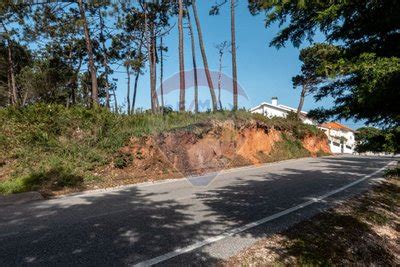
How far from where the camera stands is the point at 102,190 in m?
9.70

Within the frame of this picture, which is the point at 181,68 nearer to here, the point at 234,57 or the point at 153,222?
the point at 234,57

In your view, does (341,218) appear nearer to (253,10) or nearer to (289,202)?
(289,202)

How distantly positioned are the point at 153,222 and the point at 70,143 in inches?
326

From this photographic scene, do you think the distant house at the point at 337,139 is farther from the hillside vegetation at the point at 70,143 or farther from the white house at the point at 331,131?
the hillside vegetation at the point at 70,143

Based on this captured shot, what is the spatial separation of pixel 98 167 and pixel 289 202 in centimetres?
750

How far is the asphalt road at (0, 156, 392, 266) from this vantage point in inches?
167

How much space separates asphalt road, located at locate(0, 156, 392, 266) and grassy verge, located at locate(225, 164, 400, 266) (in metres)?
0.31

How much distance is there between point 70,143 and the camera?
12734mm

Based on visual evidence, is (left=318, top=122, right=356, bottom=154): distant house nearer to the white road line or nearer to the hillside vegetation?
the hillside vegetation

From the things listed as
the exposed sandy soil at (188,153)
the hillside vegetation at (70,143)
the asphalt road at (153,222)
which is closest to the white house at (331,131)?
the exposed sandy soil at (188,153)

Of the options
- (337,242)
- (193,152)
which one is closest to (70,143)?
(193,152)

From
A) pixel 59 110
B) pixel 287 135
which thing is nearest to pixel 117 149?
pixel 59 110

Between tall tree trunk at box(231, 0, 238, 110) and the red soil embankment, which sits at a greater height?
tall tree trunk at box(231, 0, 238, 110)

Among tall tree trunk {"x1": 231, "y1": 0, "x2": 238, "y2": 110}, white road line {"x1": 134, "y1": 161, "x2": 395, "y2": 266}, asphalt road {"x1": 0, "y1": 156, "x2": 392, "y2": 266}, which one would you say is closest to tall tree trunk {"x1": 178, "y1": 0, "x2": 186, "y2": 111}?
tall tree trunk {"x1": 231, "y1": 0, "x2": 238, "y2": 110}
